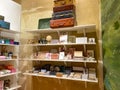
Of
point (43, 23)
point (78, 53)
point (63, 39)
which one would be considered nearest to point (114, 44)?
point (78, 53)

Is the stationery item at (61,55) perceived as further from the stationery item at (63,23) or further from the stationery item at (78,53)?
the stationery item at (63,23)

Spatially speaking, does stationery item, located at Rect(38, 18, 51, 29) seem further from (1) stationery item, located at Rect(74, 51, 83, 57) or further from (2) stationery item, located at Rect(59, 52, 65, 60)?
(1) stationery item, located at Rect(74, 51, 83, 57)

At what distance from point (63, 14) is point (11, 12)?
51.0 inches

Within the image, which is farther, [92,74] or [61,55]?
[61,55]

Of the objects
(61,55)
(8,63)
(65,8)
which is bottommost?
(8,63)

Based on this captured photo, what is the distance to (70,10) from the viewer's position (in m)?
2.41

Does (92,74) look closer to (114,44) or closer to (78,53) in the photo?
(78,53)

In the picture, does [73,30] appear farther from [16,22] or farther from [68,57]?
[16,22]

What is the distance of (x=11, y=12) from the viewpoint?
297 centimetres

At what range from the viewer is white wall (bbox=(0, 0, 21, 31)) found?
2.79 metres

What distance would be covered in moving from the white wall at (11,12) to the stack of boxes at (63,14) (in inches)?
42.5

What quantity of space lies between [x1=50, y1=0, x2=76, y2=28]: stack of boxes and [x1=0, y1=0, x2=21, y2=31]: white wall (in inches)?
42.5

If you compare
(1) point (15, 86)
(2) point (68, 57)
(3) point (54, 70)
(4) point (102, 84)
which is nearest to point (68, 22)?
(2) point (68, 57)

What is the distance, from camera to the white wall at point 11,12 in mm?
2785
